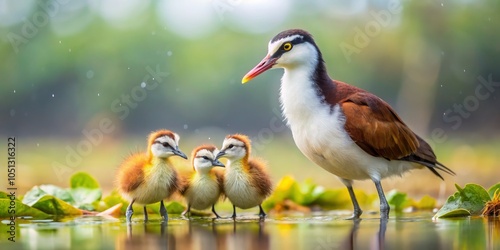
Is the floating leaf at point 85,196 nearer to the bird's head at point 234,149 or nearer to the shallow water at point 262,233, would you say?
the shallow water at point 262,233

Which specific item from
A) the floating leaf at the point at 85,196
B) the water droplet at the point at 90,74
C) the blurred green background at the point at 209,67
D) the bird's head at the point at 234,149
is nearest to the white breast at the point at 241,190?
the bird's head at the point at 234,149

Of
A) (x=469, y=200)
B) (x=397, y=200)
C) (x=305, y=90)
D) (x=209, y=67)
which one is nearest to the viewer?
(x=469, y=200)

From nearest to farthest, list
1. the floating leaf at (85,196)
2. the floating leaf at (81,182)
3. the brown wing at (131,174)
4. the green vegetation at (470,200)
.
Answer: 1. the green vegetation at (470,200)
2. the brown wing at (131,174)
3. the floating leaf at (85,196)
4. the floating leaf at (81,182)

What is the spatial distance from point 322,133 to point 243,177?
826mm

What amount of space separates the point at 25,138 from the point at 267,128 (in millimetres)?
4335

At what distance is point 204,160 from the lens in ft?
21.9

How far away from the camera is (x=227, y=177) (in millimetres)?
6742

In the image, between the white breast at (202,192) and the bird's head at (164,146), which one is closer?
the bird's head at (164,146)

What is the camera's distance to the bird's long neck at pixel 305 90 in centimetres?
624

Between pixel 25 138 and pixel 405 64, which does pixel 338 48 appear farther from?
pixel 25 138

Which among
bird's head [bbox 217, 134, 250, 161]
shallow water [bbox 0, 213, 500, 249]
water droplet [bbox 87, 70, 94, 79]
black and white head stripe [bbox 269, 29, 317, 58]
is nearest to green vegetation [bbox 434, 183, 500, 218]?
shallow water [bbox 0, 213, 500, 249]

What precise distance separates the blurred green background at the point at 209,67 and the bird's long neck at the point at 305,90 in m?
8.65

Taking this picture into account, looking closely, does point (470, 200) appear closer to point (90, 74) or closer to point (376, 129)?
point (376, 129)

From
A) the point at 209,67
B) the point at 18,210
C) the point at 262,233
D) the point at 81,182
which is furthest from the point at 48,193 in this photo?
the point at 209,67
